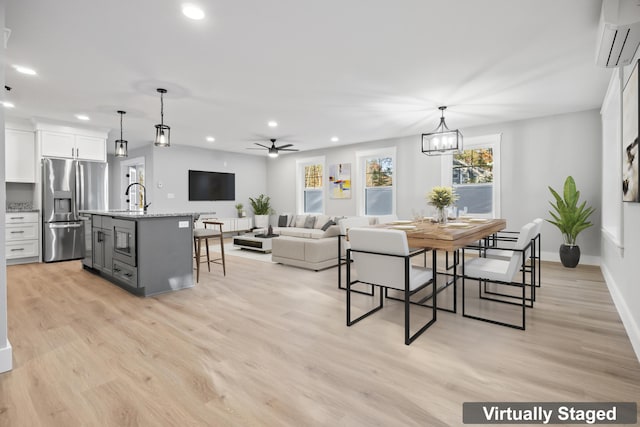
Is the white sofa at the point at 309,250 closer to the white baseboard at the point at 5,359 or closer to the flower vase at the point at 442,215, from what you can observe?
the flower vase at the point at 442,215

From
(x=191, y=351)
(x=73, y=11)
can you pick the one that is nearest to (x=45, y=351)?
(x=191, y=351)

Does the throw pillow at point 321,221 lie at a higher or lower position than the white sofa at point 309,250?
higher

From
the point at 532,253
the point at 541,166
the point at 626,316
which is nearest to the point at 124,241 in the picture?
the point at 532,253

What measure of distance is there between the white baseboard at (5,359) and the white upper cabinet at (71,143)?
4.91 m

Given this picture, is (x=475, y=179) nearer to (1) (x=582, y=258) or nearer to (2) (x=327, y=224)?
(1) (x=582, y=258)

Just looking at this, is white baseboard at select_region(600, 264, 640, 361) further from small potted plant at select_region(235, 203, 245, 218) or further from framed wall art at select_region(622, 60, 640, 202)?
small potted plant at select_region(235, 203, 245, 218)

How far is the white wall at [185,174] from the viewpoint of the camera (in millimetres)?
7895

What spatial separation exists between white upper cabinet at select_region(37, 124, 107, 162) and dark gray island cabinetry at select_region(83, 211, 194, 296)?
101 inches

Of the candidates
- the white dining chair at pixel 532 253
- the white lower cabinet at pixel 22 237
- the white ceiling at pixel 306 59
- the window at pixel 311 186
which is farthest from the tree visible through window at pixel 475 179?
the white lower cabinet at pixel 22 237

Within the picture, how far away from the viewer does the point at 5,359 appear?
Answer: 2057 millimetres

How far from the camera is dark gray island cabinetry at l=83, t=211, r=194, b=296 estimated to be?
3590 mm

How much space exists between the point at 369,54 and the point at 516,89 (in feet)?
7.33

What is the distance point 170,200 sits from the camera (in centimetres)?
806

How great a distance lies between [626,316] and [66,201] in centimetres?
789
